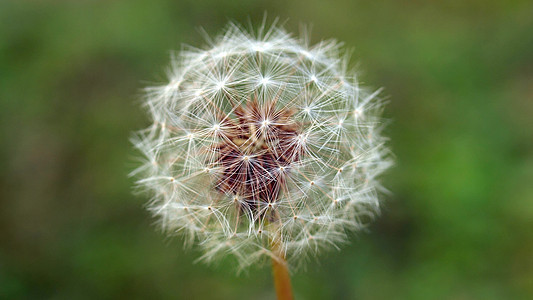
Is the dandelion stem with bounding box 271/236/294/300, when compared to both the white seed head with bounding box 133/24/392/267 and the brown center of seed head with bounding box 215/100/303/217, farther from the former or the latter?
the brown center of seed head with bounding box 215/100/303/217

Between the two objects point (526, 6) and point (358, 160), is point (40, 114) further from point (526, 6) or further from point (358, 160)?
point (526, 6)

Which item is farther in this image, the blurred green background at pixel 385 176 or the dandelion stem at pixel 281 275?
the blurred green background at pixel 385 176

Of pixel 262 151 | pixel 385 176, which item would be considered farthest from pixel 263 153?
pixel 385 176

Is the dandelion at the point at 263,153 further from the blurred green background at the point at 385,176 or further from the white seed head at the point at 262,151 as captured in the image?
the blurred green background at the point at 385,176

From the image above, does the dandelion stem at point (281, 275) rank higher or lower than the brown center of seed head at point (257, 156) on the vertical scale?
lower

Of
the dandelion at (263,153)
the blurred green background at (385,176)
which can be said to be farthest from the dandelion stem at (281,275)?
the blurred green background at (385,176)

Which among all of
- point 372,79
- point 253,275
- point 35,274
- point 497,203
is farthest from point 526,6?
point 35,274

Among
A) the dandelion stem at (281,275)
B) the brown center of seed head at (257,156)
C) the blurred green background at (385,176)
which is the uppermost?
the blurred green background at (385,176)
